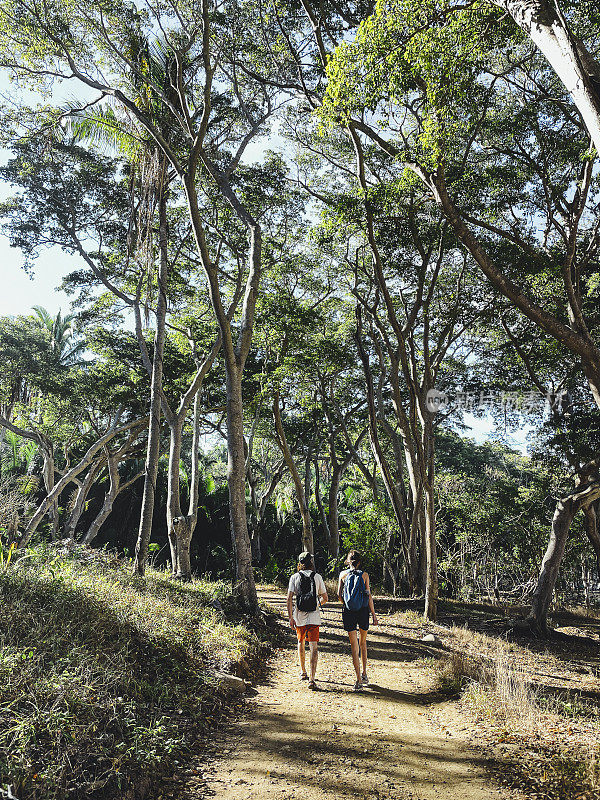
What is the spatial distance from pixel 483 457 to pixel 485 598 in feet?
61.0

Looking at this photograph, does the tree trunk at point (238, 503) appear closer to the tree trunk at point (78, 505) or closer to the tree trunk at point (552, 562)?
the tree trunk at point (552, 562)

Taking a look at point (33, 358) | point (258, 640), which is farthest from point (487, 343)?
point (33, 358)

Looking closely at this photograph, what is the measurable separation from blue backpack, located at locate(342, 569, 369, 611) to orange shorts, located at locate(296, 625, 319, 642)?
1.59ft

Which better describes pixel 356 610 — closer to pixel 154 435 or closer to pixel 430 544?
pixel 430 544

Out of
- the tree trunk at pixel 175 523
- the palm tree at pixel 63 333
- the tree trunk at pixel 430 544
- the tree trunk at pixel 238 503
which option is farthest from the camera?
the palm tree at pixel 63 333

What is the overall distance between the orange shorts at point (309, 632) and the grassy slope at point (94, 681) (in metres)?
0.93

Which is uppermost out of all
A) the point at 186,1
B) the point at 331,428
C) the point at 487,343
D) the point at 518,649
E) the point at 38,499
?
the point at 186,1

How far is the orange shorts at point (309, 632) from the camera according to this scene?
6375mm

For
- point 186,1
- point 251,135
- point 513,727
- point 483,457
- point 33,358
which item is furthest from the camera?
point 483,457

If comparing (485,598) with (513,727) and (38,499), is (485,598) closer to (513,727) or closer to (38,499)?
(513,727)

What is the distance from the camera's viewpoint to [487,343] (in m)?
15.7

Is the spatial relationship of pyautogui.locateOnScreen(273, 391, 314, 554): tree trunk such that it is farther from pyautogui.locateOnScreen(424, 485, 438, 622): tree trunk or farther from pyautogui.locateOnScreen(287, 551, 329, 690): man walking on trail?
pyautogui.locateOnScreen(287, 551, 329, 690): man walking on trail

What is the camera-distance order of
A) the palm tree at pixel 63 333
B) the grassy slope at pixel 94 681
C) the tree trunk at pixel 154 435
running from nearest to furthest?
1. the grassy slope at pixel 94 681
2. the tree trunk at pixel 154 435
3. the palm tree at pixel 63 333

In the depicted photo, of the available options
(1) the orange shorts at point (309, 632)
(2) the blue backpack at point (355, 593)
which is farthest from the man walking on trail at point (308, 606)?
(2) the blue backpack at point (355, 593)
